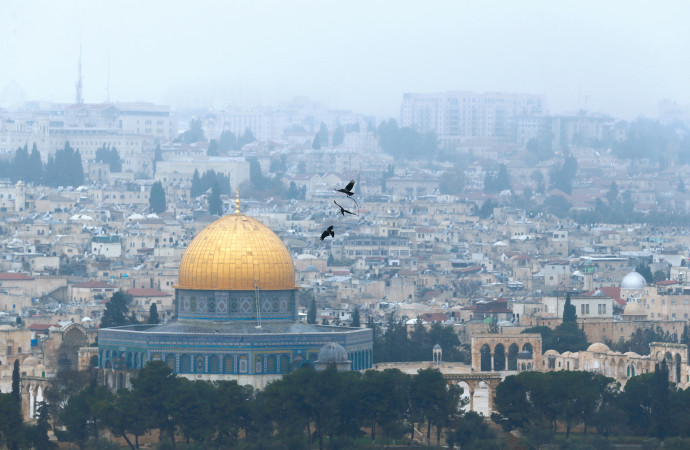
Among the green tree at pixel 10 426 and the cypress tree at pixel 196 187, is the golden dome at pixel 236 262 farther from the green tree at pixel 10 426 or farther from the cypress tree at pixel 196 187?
the cypress tree at pixel 196 187

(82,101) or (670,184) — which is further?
(82,101)

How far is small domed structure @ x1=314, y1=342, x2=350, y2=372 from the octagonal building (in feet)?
1.61

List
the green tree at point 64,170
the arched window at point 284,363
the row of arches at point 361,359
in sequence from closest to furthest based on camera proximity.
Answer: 1. the arched window at point 284,363
2. the row of arches at point 361,359
3. the green tree at point 64,170

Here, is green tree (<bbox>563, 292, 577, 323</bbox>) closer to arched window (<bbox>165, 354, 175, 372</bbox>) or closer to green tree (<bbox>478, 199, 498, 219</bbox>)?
arched window (<bbox>165, 354, 175, 372</bbox>)

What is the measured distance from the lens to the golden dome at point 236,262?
2511 inches

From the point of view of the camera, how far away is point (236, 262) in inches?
2511

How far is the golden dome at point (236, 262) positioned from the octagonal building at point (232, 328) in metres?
0.02

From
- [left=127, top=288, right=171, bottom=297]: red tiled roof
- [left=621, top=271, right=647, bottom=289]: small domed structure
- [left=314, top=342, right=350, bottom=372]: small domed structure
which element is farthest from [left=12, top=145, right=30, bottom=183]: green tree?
[left=314, top=342, right=350, bottom=372]: small domed structure

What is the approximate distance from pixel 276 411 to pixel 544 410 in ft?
19.5

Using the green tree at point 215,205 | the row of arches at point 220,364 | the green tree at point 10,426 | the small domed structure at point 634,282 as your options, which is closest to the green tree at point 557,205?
the green tree at point 215,205

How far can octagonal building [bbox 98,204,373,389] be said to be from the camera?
206 ft

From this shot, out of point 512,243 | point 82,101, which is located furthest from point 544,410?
point 82,101

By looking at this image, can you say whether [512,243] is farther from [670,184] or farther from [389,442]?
[389,442]

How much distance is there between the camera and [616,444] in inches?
2350
